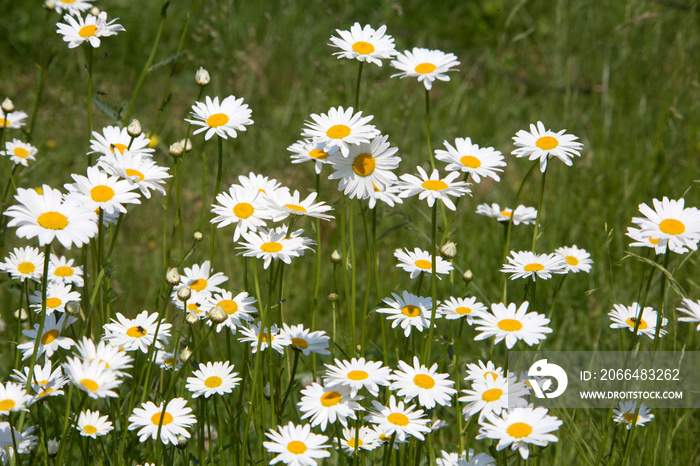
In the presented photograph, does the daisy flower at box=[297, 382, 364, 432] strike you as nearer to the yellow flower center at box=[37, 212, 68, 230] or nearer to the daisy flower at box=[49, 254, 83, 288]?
the yellow flower center at box=[37, 212, 68, 230]

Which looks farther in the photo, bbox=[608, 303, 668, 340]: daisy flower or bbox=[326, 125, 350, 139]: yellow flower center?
bbox=[608, 303, 668, 340]: daisy flower

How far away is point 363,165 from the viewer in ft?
4.39

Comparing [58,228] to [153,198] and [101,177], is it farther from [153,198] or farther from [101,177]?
[153,198]

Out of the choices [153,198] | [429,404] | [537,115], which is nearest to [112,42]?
[153,198]

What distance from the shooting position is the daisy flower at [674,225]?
1237mm

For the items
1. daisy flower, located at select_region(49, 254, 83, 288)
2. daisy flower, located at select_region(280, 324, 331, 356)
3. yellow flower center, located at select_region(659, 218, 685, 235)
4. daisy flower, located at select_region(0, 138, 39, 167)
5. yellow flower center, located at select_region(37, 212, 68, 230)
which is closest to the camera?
yellow flower center, located at select_region(37, 212, 68, 230)

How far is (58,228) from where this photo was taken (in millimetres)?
1150

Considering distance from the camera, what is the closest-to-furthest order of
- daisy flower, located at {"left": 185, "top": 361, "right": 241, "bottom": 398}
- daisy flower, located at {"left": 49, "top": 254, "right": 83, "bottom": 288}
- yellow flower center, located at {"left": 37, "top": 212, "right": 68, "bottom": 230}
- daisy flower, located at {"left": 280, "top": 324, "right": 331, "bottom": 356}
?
1. yellow flower center, located at {"left": 37, "top": 212, "right": 68, "bottom": 230}
2. daisy flower, located at {"left": 185, "top": 361, "right": 241, "bottom": 398}
3. daisy flower, located at {"left": 280, "top": 324, "right": 331, "bottom": 356}
4. daisy flower, located at {"left": 49, "top": 254, "right": 83, "bottom": 288}

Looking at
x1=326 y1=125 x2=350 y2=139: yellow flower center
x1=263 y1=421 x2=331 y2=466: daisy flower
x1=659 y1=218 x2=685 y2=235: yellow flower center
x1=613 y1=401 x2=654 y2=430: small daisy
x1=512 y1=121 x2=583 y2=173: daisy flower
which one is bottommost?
x1=263 y1=421 x2=331 y2=466: daisy flower

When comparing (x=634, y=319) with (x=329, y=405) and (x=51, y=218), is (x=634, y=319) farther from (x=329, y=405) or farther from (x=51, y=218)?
(x=51, y=218)

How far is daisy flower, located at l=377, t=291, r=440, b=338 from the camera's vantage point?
4.66 ft

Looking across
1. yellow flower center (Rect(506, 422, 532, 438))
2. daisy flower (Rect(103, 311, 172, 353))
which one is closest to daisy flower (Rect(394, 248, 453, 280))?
yellow flower center (Rect(506, 422, 532, 438))

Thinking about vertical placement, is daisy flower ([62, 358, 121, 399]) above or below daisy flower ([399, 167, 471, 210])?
below

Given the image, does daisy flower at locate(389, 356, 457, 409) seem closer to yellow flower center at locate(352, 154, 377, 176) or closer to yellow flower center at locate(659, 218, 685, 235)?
yellow flower center at locate(352, 154, 377, 176)
